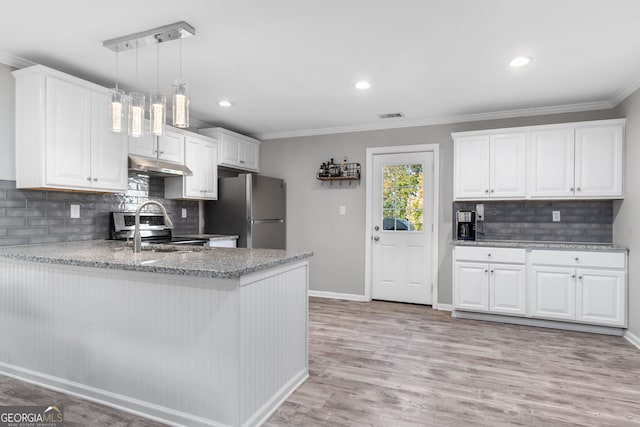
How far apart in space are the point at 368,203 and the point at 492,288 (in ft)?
5.80

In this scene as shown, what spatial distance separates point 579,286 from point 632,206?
86 cm

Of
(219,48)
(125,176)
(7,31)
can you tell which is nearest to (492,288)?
(219,48)

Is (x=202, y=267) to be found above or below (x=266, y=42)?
below

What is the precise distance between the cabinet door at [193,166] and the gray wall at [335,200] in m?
1.27

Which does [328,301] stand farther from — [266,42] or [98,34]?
[98,34]

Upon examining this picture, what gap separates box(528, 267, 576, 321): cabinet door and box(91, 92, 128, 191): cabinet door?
4.05 metres

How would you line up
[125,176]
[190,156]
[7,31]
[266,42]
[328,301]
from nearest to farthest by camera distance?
[7,31], [266,42], [125,176], [190,156], [328,301]

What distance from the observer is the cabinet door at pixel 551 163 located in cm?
373

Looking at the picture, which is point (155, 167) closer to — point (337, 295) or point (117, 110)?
point (117, 110)

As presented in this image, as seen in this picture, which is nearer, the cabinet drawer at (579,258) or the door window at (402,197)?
the cabinet drawer at (579,258)

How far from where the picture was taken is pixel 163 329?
1.98 metres

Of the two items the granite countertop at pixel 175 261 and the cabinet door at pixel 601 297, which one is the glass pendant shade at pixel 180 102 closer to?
the granite countertop at pixel 175 261

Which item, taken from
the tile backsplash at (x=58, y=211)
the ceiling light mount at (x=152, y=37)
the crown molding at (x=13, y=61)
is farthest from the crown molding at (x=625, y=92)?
the crown molding at (x=13, y=61)

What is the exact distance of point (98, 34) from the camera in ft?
8.11
